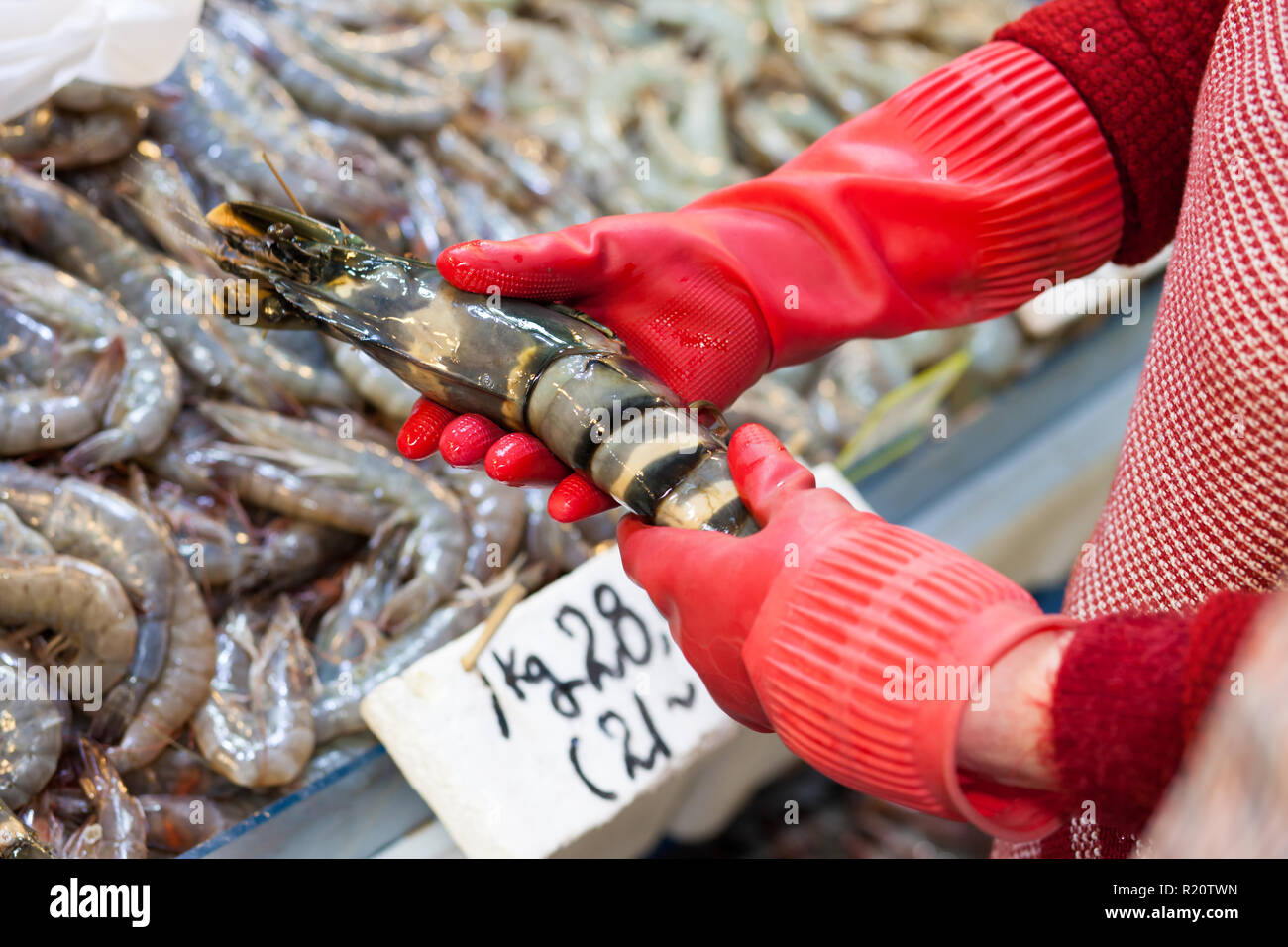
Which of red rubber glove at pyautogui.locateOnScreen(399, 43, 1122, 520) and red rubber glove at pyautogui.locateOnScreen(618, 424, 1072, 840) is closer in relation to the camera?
red rubber glove at pyautogui.locateOnScreen(618, 424, 1072, 840)

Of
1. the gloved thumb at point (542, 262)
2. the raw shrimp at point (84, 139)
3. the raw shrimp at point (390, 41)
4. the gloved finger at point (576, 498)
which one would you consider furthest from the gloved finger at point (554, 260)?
the raw shrimp at point (390, 41)

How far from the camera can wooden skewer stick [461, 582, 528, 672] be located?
5.47 feet

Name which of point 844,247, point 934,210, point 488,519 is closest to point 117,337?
point 488,519

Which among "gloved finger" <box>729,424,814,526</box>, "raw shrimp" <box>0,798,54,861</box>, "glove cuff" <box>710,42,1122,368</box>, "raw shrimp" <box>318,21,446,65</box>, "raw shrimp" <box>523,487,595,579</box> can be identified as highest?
"glove cuff" <box>710,42,1122,368</box>

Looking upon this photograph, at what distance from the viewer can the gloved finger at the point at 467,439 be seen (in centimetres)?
121

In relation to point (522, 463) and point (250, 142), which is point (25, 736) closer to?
point (522, 463)

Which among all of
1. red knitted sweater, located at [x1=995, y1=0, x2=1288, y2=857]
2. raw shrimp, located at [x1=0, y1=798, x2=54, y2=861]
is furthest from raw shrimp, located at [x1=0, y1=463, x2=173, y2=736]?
red knitted sweater, located at [x1=995, y1=0, x2=1288, y2=857]

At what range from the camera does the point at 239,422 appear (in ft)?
6.36

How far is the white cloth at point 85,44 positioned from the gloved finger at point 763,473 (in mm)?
1504

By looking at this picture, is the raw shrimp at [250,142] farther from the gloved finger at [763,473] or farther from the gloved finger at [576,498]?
the gloved finger at [763,473]

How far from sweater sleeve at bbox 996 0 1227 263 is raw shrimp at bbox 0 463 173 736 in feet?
5.22

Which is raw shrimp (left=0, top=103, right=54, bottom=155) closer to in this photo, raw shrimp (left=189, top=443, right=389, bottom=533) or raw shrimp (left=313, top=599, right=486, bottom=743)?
raw shrimp (left=189, top=443, right=389, bottom=533)

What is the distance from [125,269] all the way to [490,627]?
1073 mm
